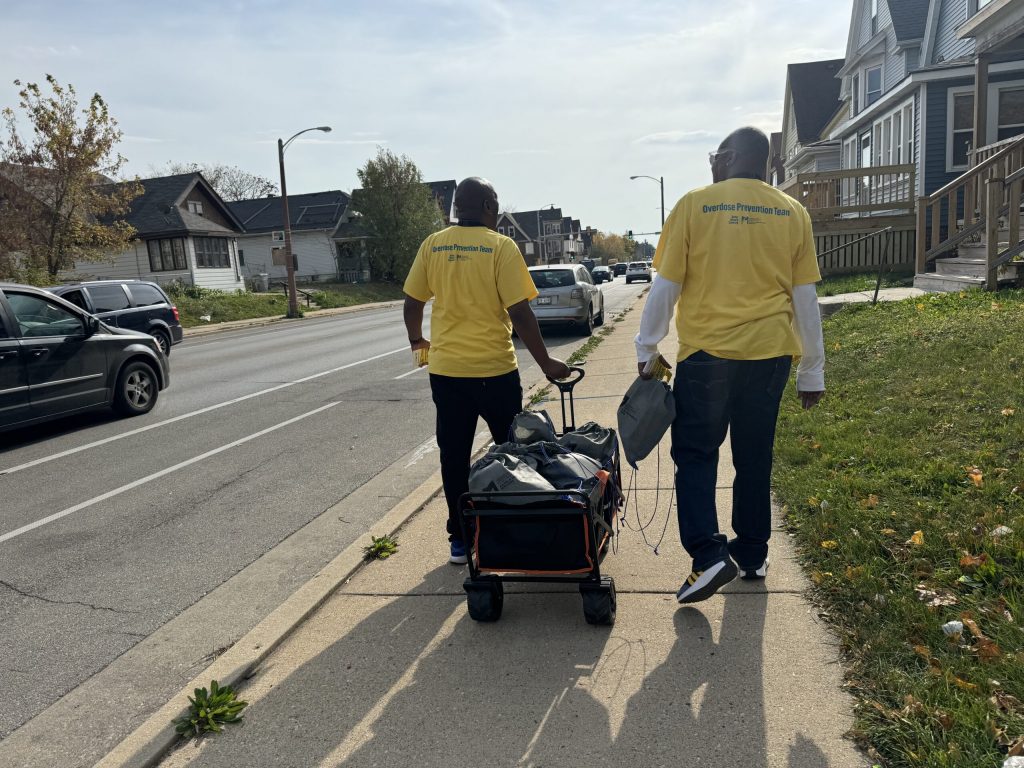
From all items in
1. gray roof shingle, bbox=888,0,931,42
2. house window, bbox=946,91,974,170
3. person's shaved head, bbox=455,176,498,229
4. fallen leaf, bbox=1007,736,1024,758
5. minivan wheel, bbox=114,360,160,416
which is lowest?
fallen leaf, bbox=1007,736,1024,758

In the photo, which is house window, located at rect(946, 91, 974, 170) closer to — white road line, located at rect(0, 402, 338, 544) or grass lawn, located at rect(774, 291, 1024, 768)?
grass lawn, located at rect(774, 291, 1024, 768)

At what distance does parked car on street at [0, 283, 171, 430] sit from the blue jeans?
723 cm

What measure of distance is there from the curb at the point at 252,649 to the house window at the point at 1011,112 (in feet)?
65.3

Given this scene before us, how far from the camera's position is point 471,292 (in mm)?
3895

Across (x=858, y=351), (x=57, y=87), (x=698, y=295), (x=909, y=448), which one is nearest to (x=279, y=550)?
(x=698, y=295)

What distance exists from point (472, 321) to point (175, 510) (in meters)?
3.19

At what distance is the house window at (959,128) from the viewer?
784 inches

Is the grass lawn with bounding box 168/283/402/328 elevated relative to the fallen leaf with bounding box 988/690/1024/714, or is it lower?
elevated

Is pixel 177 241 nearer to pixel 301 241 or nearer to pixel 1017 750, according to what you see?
pixel 301 241

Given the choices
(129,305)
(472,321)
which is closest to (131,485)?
(472,321)

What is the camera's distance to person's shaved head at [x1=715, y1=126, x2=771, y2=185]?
3.42 m

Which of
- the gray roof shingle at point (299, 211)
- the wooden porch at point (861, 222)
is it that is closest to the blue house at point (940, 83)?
the wooden porch at point (861, 222)

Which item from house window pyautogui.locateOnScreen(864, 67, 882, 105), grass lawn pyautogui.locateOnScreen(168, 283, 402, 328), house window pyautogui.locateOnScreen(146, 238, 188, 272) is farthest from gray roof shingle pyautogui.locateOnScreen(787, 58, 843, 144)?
house window pyautogui.locateOnScreen(146, 238, 188, 272)

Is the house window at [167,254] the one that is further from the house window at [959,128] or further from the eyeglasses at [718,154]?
the eyeglasses at [718,154]
